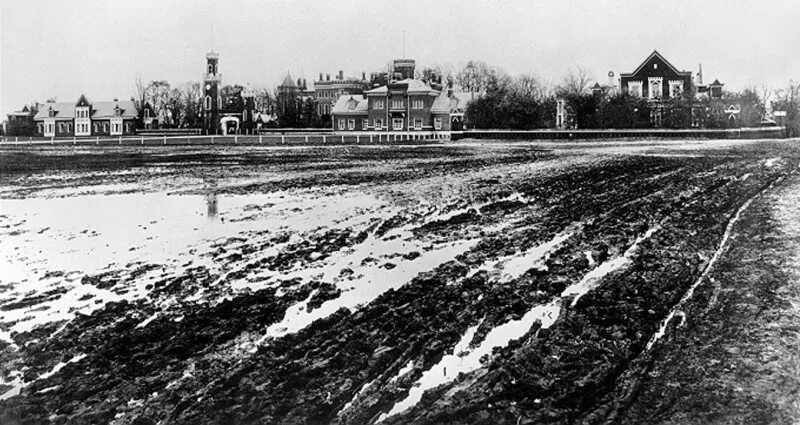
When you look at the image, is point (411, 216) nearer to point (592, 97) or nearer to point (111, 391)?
point (111, 391)

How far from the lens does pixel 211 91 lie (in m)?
87.9

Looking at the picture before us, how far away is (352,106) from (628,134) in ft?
117

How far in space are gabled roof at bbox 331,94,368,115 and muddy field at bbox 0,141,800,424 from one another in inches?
2623

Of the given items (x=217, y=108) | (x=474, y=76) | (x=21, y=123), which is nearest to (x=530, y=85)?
(x=474, y=76)

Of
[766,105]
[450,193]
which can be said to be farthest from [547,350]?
[766,105]

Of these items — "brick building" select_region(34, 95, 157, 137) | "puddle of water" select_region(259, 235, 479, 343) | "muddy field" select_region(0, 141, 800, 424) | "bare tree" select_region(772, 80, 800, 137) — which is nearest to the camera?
"muddy field" select_region(0, 141, 800, 424)

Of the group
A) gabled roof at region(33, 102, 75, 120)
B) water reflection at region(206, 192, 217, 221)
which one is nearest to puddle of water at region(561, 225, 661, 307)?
water reflection at region(206, 192, 217, 221)

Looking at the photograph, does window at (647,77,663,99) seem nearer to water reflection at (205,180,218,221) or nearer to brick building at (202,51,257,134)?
brick building at (202,51,257,134)

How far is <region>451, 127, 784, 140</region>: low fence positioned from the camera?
162 feet

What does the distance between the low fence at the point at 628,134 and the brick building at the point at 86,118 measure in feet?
190

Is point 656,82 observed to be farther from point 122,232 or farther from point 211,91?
point 122,232

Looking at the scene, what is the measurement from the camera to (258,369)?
462 centimetres

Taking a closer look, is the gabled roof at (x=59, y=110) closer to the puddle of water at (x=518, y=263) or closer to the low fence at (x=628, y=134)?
the low fence at (x=628, y=134)

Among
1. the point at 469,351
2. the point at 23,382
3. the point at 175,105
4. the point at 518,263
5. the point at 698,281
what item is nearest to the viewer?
the point at 23,382
